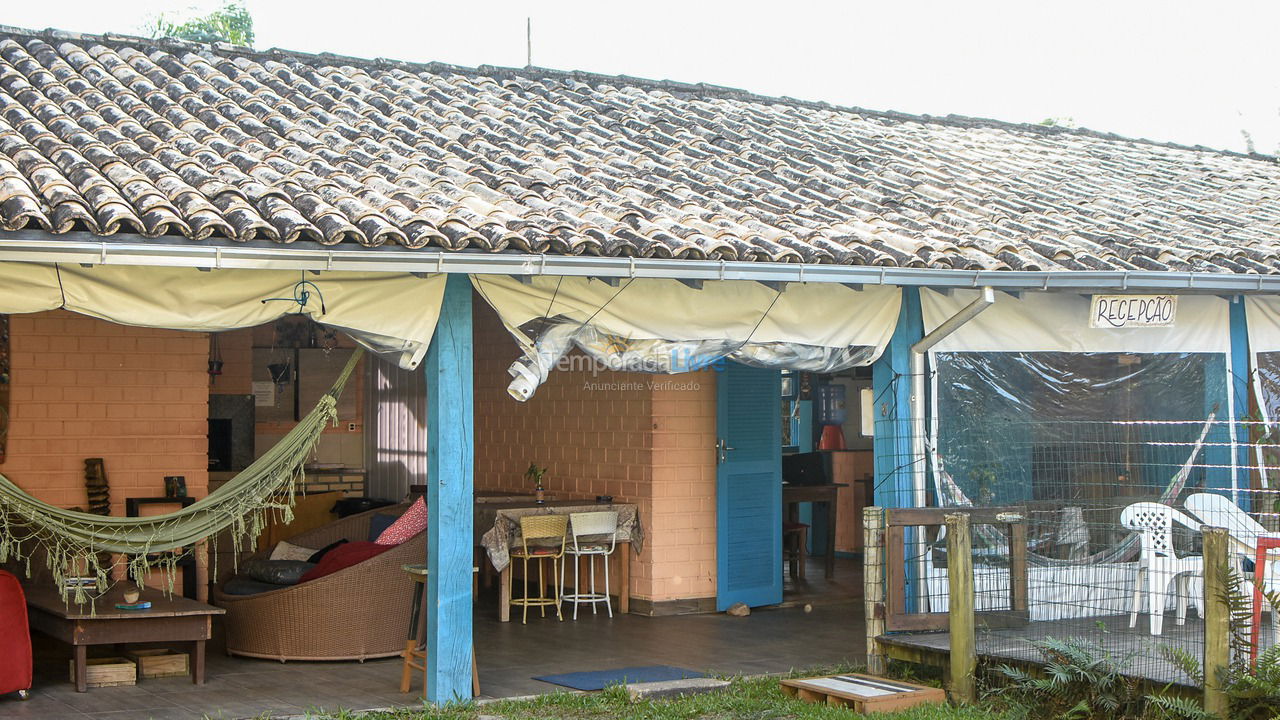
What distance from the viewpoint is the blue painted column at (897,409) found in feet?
24.1

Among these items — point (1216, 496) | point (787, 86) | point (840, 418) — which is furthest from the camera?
point (787, 86)

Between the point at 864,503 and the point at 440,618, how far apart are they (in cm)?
692

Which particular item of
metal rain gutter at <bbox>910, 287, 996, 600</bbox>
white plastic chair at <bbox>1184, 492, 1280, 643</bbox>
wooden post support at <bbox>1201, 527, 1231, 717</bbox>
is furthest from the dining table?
wooden post support at <bbox>1201, 527, 1231, 717</bbox>

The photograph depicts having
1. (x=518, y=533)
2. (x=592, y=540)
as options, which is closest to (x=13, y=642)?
(x=518, y=533)

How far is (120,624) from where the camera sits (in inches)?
262

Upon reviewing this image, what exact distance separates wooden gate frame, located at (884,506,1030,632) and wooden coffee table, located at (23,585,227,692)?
11.2ft

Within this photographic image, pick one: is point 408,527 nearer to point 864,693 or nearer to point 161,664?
point 161,664

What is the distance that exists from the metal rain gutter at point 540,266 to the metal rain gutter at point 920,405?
282mm

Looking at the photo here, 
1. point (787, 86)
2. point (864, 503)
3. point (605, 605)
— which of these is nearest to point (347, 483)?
point (605, 605)

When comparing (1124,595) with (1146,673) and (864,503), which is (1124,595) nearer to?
(1146,673)

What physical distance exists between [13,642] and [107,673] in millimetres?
572

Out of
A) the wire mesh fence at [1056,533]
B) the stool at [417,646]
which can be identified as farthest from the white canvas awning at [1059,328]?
the stool at [417,646]

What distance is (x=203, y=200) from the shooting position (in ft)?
18.7

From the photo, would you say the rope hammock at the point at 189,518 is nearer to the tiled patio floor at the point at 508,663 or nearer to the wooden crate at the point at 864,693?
the tiled patio floor at the point at 508,663
